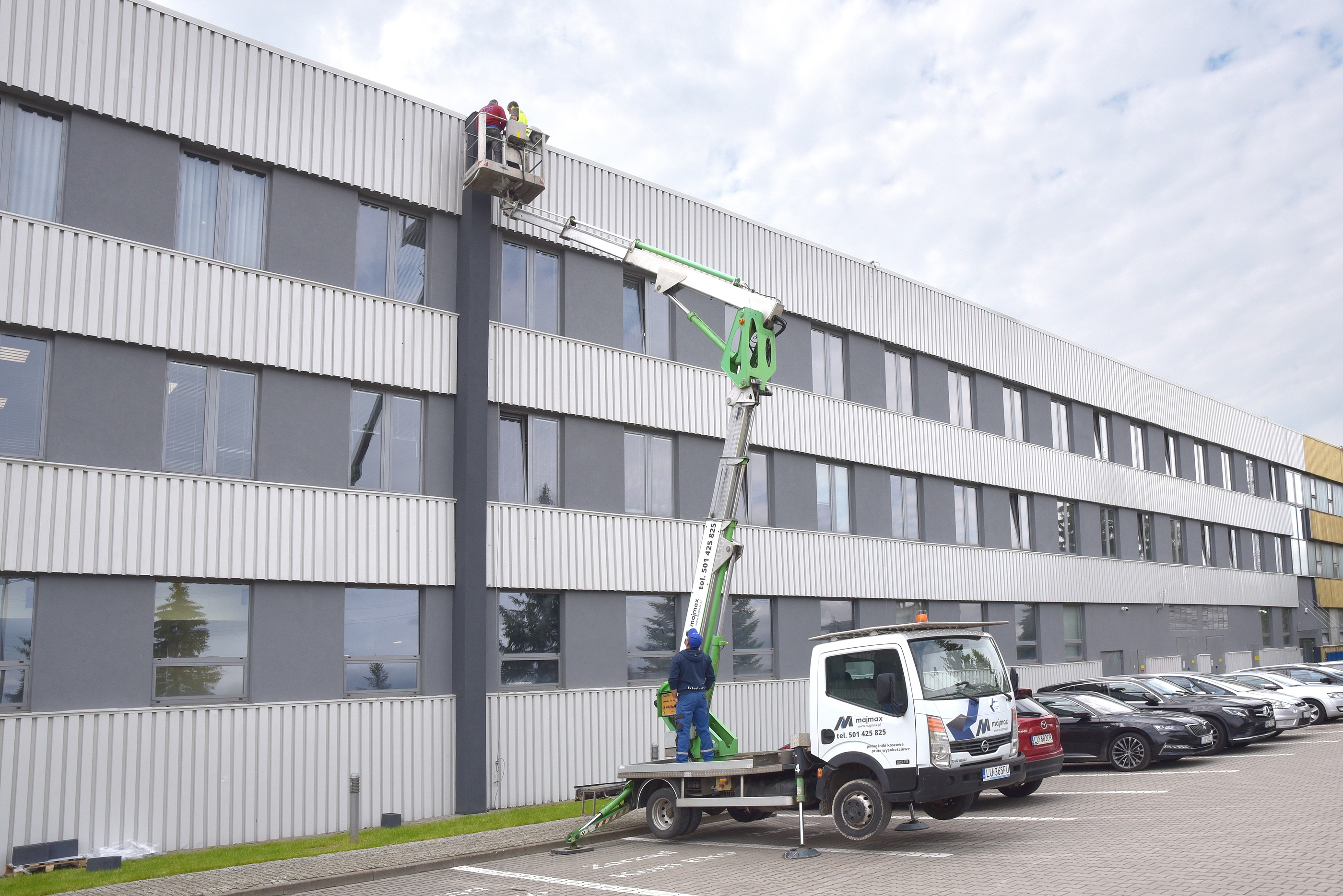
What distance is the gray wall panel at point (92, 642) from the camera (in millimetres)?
12352

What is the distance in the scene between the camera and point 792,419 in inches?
859

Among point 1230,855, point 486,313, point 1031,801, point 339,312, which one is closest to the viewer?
point 1230,855

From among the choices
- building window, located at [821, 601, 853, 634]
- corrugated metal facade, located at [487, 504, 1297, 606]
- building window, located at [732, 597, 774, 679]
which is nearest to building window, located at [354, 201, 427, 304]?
corrugated metal facade, located at [487, 504, 1297, 606]

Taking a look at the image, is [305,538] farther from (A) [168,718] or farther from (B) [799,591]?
(B) [799,591]

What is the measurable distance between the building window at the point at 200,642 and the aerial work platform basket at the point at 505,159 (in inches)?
278

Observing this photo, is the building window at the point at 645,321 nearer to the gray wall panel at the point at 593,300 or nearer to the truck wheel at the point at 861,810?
the gray wall panel at the point at 593,300

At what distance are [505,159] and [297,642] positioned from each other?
7.82 m

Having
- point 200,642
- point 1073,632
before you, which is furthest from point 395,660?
point 1073,632

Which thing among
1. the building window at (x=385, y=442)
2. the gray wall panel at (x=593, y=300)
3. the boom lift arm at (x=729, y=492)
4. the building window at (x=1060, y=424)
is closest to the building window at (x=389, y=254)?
the building window at (x=385, y=442)

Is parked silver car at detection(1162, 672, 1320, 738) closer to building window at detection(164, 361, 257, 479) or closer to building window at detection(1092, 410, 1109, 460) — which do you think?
building window at detection(1092, 410, 1109, 460)

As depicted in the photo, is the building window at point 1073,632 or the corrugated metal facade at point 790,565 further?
the building window at point 1073,632

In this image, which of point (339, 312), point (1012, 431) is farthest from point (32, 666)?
point (1012, 431)

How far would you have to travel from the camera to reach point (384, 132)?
16234 millimetres

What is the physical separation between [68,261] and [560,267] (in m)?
7.80
